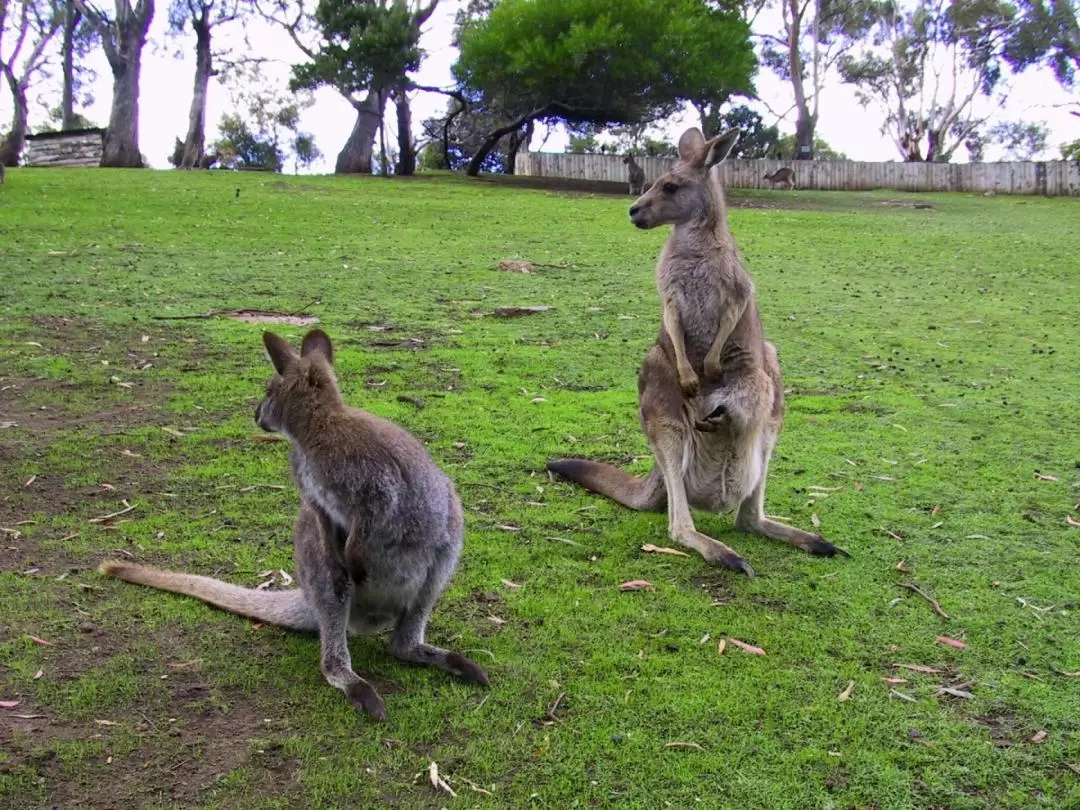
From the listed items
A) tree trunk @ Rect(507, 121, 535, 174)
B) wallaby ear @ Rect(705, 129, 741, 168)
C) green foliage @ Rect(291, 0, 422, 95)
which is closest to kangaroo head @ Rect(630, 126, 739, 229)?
wallaby ear @ Rect(705, 129, 741, 168)

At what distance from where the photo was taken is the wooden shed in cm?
2406

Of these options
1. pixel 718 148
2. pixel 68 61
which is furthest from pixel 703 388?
pixel 68 61

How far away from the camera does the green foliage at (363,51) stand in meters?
22.0

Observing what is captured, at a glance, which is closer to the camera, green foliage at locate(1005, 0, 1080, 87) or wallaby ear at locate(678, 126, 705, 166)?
wallaby ear at locate(678, 126, 705, 166)

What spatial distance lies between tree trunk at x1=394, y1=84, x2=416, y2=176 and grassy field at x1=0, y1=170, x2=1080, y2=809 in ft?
50.3

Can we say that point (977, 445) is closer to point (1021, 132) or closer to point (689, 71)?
point (689, 71)

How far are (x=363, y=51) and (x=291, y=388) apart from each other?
811 inches

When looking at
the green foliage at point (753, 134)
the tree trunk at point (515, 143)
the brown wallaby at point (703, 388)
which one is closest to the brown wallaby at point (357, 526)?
the brown wallaby at point (703, 388)

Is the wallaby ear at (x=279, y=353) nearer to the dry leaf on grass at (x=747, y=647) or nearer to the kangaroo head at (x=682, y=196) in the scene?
the dry leaf on grass at (x=747, y=647)

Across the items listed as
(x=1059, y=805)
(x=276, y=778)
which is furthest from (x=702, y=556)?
(x=276, y=778)

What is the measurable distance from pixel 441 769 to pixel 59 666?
3.77ft

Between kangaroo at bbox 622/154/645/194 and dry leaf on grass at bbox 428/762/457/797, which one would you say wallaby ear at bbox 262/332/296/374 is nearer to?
dry leaf on grass at bbox 428/762/457/797

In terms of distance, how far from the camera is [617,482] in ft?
Result: 14.2

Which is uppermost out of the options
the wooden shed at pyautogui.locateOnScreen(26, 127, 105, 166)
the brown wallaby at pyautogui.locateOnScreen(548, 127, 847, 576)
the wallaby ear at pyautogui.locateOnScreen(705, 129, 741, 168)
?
the wooden shed at pyautogui.locateOnScreen(26, 127, 105, 166)
